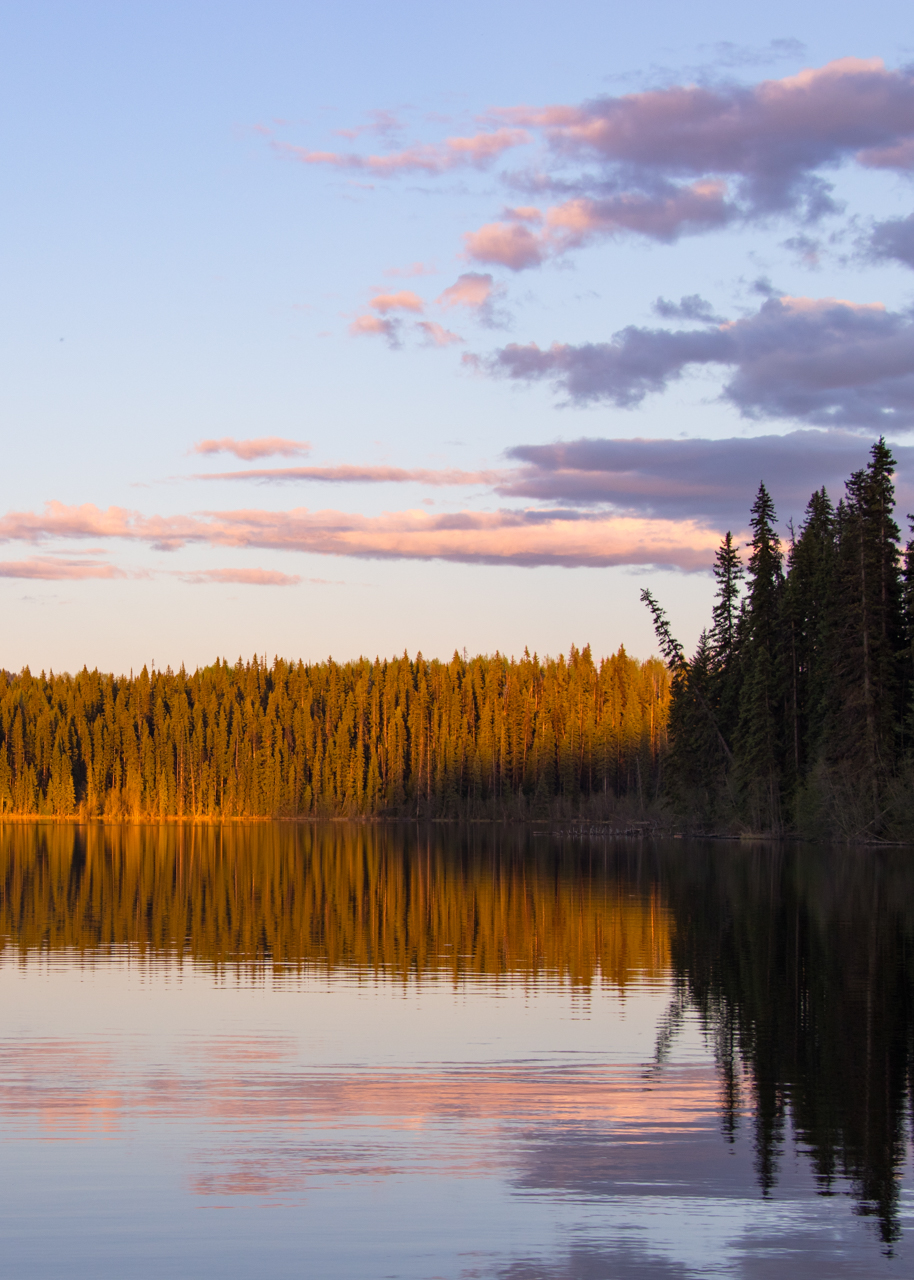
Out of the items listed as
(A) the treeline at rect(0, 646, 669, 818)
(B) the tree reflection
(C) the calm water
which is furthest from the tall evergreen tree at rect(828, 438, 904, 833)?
(A) the treeline at rect(0, 646, 669, 818)

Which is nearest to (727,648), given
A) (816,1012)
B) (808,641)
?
(808,641)

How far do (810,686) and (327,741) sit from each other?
337ft

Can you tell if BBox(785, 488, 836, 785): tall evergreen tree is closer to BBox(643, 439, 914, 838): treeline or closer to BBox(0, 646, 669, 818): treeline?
BBox(643, 439, 914, 838): treeline

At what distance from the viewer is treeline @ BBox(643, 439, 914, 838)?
75.2 metres

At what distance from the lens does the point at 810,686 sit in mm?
88188

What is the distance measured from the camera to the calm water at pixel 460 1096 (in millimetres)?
10641

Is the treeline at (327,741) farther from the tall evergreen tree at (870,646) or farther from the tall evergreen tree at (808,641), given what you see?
the tall evergreen tree at (870,646)

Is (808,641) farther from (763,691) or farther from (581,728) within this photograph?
(581,728)

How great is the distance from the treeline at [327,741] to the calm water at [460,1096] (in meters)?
130

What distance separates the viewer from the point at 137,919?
1443 inches

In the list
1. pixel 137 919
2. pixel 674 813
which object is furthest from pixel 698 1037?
pixel 674 813

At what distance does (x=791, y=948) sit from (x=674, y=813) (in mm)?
73670

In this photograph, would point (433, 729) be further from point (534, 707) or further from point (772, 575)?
point (772, 575)

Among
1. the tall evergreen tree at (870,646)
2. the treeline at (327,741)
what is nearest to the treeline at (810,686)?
the tall evergreen tree at (870,646)
